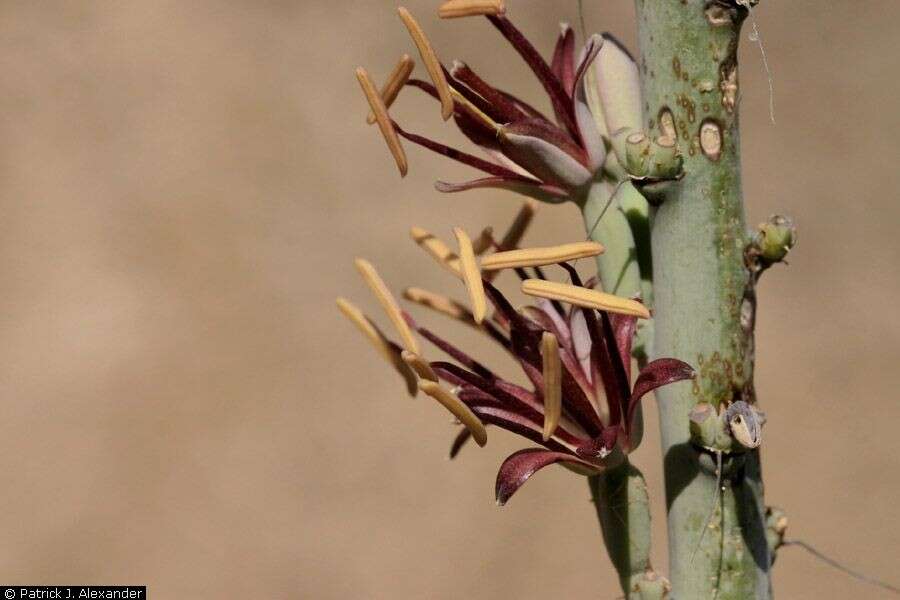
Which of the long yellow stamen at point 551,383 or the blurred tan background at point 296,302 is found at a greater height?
the blurred tan background at point 296,302

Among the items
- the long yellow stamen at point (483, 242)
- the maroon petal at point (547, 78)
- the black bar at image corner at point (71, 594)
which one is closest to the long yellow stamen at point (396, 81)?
the maroon petal at point (547, 78)

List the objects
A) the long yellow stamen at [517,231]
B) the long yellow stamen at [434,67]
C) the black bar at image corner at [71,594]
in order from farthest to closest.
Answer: the black bar at image corner at [71,594], the long yellow stamen at [517,231], the long yellow stamen at [434,67]

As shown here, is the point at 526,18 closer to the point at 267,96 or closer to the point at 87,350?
the point at 267,96

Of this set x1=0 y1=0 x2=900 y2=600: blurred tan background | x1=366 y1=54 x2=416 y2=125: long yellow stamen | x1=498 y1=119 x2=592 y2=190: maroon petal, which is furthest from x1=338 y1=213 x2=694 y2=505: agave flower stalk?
x1=0 y1=0 x2=900 y2=600: blurred tan background

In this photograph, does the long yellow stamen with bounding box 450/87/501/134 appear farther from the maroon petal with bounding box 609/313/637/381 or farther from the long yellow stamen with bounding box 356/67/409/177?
the maroon petal with bounding box 609/313/637/381

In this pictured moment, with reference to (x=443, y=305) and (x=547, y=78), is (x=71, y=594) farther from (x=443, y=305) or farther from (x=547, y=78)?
(x=547, y=78)

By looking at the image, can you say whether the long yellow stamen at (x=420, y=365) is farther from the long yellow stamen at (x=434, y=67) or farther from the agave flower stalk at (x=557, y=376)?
the long yellow stamen at (x=434, y=67)

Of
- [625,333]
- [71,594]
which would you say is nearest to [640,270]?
[625,333]

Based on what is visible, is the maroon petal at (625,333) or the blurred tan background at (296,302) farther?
the blurred tan background at (296,302)
